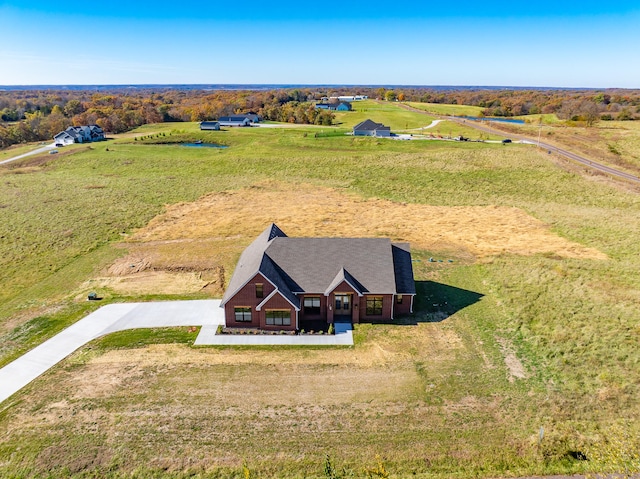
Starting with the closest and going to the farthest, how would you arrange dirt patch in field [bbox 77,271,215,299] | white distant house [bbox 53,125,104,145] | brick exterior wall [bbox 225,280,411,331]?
brick exterior wall [bbox 225,280,411,331]
dirt patch in field [bbox 77,271,215,299]
white distant house [bbox 53,125,104,145]

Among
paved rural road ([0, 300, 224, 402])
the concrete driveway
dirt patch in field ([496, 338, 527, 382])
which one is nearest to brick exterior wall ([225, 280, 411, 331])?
the concrete driveway

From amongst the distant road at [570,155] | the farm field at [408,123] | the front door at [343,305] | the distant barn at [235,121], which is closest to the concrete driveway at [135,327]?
the front door at [343,305]

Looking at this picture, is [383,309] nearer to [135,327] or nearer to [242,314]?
[242,314]

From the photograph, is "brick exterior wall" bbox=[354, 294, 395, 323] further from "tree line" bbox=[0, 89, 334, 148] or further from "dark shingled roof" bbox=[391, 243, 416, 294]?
"tree line" bbox=[0, 89, 334, 148]

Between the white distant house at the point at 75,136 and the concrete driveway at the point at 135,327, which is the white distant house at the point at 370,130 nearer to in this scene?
the white distant house at the point at 75,136

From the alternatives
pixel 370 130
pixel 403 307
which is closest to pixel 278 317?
pixel 403 307

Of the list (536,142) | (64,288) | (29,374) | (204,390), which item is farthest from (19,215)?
(536,142)
